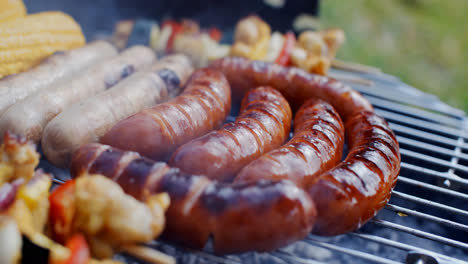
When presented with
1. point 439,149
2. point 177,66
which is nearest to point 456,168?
point 439,149

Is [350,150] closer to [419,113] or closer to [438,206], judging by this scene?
[438,206]

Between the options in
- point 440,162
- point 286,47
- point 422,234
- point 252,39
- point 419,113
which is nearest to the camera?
point 422,234

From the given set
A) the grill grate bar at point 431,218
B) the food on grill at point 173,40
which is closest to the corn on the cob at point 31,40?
the food on grill at point 173,40

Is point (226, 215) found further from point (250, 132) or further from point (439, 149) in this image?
point (439, 149)

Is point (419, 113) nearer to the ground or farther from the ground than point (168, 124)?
farther from the ground

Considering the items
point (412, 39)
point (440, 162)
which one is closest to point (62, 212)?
point (440, 162)

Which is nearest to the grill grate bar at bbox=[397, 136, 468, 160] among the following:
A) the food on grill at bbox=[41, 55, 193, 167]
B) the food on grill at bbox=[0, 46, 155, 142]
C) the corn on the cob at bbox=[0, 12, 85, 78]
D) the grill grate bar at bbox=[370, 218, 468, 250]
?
the grill grate bar at bbox=[370, 218, 468, 250]

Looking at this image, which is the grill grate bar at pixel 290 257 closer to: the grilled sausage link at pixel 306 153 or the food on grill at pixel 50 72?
the grilled sausage link at pixel 306 153

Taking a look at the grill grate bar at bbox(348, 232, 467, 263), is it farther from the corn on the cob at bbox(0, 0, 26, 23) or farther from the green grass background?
the green grass background
